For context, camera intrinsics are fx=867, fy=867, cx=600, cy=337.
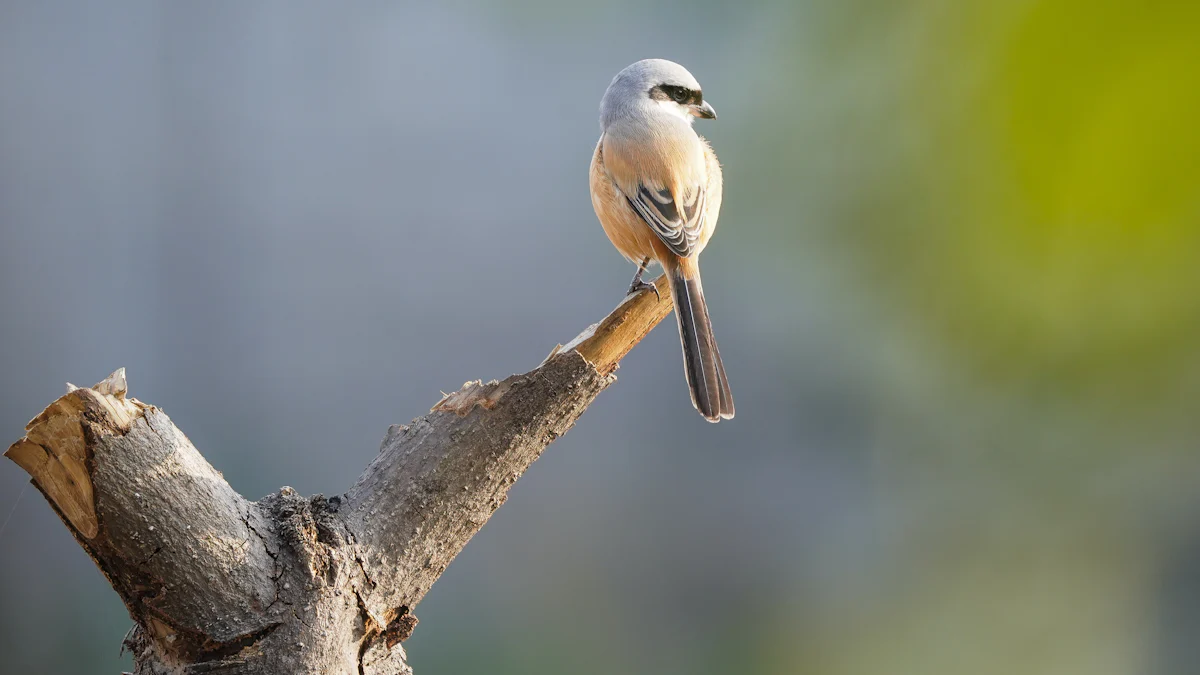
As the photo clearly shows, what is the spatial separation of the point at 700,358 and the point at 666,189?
428 mm

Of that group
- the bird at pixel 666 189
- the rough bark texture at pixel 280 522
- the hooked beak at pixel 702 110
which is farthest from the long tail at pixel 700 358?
the hooked beak at pixel 702 110

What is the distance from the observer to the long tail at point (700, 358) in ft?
Result: 5.14

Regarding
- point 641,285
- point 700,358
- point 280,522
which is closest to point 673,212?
point 641,285

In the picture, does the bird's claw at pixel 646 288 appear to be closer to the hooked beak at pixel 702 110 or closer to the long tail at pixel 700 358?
the long tail at pixel 700 358

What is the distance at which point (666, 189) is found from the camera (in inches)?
72.0

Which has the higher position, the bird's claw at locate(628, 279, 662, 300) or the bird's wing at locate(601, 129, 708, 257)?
the bird's wing at locate(601, 129, 708, 257)

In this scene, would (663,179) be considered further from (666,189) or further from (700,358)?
(700,358)

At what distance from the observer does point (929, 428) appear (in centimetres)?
283

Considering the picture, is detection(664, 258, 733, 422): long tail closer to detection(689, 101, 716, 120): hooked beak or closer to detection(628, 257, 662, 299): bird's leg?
detection(628, 257, 662, 299): bird's leg

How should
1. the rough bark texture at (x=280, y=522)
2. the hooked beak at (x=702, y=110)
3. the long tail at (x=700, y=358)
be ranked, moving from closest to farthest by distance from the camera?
the rough bark texture at (x=280, y=522) → the long tail at (x=700, y=358) → the hooked beak at (x=702, y=110)

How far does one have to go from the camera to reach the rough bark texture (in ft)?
3.64

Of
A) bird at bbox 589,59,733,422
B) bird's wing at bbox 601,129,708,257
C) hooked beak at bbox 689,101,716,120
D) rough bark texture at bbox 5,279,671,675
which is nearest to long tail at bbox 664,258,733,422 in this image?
bird at bbox 589,59,733,422

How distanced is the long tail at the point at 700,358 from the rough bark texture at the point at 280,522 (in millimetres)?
229

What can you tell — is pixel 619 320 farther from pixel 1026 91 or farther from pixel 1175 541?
pixel 1175 541
